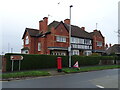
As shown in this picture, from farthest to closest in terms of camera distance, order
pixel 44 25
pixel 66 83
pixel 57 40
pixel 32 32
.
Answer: pixel 32 32 < pixel 44 25 < pixel 57 40 < pixel 66 83

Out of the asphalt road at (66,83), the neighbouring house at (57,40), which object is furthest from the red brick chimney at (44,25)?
the asphalt road at (66,83)

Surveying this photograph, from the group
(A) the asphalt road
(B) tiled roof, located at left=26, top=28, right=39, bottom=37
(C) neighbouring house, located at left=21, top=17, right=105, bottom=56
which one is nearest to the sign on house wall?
(A) the asphalt road

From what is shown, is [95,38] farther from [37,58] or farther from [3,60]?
[3,60]

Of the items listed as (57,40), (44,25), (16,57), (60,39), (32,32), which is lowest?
(16,57)

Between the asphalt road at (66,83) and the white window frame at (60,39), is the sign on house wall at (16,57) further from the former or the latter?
the white window frame at (60,39)

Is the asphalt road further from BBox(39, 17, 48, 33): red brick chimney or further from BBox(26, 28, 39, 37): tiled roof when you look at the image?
BBox(26, 28, 39, 37): tiled roof

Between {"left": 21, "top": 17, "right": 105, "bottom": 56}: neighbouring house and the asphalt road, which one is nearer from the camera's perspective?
the asphalt road

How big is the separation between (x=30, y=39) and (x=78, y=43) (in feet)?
38.3

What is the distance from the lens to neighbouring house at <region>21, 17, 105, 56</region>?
107 feet

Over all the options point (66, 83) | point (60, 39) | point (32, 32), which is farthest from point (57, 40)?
point (66, 83)

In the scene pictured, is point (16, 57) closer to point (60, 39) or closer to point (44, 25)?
point (60, 39)

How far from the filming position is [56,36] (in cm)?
3272

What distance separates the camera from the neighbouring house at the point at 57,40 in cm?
3266

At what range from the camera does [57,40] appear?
32.8 m
